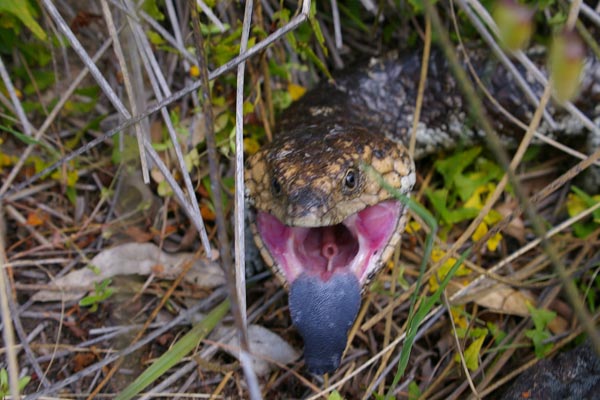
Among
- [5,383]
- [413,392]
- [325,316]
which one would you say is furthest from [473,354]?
[5,383]

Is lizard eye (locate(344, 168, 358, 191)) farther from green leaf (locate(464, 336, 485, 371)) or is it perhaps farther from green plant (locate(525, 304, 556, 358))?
green plant (locate(525, 304, 556, 358))

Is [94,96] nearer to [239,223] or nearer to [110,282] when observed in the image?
[110,282]

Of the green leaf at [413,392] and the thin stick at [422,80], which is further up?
the thin stick at [422,80]

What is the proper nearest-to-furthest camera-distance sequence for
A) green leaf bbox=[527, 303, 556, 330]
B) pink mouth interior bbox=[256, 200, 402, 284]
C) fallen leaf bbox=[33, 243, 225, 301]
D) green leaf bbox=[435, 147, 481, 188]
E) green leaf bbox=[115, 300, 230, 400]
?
green leaf bbox=[115, 300, 230, 400]
pink mouth interior bbox=[256, 200, 402, 284]
green leaf bbox=[527, 303, 556, 330]
fallen leaf bbox=[33, 243, 225, 301]
green leaf bbox=[435, 147, 481, 188]

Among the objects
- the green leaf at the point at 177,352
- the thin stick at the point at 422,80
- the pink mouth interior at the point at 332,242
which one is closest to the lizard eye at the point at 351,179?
the pink mouth interior at the point at 332,242

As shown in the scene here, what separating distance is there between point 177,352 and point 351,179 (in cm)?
78

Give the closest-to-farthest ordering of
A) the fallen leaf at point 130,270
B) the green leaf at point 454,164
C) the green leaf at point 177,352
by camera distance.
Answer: the green leaf at point 177,352
the fallen leaf at point 130,270
the green leaf at point 454,164

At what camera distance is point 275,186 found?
194 centimetres

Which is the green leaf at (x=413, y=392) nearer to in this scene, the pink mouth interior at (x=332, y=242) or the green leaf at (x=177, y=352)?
the pink mouth interior at (x=332, y=242)

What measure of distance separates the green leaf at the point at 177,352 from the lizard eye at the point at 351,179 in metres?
0.60

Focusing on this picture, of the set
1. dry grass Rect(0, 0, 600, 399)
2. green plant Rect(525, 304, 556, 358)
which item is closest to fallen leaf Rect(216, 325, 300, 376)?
dry grass Rect(0, 0, 600, 399)

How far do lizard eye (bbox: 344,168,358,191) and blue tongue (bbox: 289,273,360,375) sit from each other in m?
0.28

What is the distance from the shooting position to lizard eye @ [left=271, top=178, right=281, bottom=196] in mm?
1920

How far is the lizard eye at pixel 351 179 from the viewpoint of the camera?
6.30 ft
